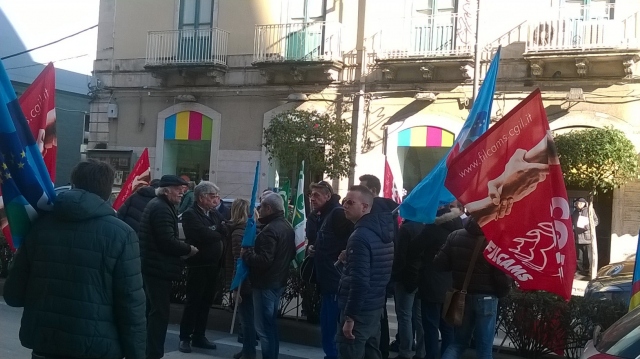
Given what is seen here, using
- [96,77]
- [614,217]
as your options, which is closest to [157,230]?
[614,217]

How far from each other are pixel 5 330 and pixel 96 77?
16011 millimetres

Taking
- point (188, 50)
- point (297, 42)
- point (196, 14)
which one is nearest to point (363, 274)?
point (297, 42)

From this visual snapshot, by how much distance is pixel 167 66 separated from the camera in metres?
21.1

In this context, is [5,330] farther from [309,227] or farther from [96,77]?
[96,77]

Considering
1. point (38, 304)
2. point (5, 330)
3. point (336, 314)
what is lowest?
point (5, 330)

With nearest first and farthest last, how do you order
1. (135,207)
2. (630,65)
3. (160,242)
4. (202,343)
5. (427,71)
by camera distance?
(160,242)
(135,207)
(202,343)
(630,65)
(427,71)

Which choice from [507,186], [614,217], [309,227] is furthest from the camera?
[614,217]

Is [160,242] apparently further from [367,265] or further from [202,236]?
[367,265]

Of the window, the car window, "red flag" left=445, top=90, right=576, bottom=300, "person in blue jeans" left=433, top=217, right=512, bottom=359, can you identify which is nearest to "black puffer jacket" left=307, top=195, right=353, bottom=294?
"person in blue jeans" left=433, top=217, right=512, bottom=359

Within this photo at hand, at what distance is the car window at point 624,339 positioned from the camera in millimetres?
3625

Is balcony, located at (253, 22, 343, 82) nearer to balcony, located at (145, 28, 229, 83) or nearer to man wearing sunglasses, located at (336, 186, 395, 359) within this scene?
balcony, located at (145, 28, 229, 83)

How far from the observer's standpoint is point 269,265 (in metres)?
6.87

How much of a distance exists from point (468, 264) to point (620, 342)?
2400 millimetres

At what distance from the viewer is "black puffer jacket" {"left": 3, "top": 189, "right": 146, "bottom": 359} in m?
3.98
